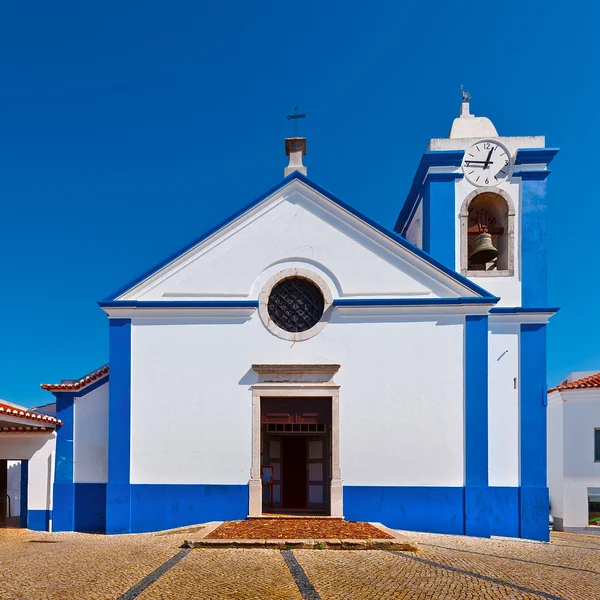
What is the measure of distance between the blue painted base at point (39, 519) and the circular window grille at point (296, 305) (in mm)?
6441

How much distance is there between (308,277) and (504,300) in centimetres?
448

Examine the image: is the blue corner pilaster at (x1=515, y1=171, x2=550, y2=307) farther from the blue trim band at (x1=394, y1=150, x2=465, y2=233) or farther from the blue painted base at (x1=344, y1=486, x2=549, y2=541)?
the blue painted base at (x1=344, y1=486, x2=549, y2=541)

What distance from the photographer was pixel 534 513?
11289mm

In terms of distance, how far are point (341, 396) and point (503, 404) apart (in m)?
3.51

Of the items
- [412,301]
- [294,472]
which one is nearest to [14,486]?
[294,472]

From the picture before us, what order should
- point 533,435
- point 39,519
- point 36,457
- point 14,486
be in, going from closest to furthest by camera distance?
point 533,435 → point 39,519 → point 36,457 → point 14,486

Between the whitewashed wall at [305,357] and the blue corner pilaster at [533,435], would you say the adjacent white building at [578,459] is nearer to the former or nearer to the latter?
the blue corner pilaster at [533,435]

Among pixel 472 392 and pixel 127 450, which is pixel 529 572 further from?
pixel 127 450

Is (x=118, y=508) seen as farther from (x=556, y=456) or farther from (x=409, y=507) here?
(x=556, y=456)

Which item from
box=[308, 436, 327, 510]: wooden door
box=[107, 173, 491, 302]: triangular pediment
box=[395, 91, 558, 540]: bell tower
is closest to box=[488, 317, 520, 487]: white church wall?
box=[395, 91, 558, 540]: bell tower

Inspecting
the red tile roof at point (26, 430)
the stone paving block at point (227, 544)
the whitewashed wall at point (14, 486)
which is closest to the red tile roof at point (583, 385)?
the stone paving block at point (227, 544)

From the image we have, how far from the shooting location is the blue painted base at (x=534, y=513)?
11242mm

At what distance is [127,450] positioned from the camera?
11.4 metres

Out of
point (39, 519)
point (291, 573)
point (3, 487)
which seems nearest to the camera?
point (291, 573)
